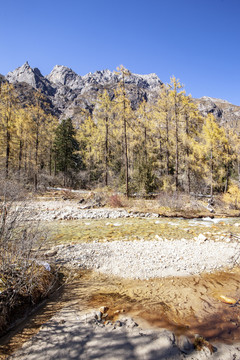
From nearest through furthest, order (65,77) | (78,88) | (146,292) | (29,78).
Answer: (146,292) → (29,78) → (78,88) → (65,77)

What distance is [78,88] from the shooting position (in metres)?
153

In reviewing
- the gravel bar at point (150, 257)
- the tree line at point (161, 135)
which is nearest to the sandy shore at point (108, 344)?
the gravel bar at point (150, 257)

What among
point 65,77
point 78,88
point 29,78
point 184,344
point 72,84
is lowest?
point 184,344

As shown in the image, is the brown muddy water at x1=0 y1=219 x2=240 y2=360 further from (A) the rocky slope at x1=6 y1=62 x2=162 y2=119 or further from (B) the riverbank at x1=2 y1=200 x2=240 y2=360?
(A) the rocky slope at x1=6 y1=62 x2=162 y2=119

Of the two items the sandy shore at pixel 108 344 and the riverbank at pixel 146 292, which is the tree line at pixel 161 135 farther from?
the sandy shore at pixel 108 344

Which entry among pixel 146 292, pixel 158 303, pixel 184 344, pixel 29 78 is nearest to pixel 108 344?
pixel 184 344

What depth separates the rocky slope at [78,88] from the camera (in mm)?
119875

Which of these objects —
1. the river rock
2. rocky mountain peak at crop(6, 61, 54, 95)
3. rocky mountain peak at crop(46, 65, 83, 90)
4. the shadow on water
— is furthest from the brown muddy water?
rocky mountain peak at crop(46, 65, 83, 90)

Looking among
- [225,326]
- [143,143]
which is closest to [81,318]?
[225,326]

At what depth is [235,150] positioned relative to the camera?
18375 mm

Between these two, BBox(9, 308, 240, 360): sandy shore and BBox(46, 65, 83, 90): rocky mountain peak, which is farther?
BBox(46, 65, 83, 90): rocky mountain peak

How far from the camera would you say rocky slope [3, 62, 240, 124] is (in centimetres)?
11988

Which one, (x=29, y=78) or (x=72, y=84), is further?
(x=72, y=84)

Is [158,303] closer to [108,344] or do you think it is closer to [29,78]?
[108,344]
